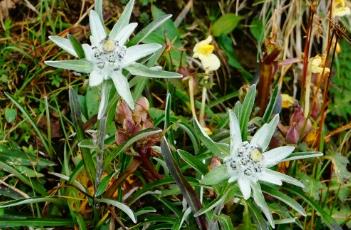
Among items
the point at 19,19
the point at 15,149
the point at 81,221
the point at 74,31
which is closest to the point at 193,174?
the point at 81,221

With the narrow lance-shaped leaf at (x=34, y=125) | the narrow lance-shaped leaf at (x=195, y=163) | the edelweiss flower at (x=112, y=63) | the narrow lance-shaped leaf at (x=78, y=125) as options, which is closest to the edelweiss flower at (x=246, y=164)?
the narrow lance-shaped leaf at (x=195, y=163)

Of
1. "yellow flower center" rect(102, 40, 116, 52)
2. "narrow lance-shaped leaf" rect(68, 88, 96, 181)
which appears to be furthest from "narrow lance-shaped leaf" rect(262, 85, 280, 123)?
"yellow flower center" rect(102, 40, 116, 52)

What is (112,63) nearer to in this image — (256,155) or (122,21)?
(122,21)

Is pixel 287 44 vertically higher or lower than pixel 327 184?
higher

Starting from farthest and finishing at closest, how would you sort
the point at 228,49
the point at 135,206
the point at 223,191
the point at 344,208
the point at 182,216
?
the point at 228,49
the point at 344,208
the point at 135,206
the point at 182,216
the point at 223,191

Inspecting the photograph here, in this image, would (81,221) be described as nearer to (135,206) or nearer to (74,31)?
(135,206)

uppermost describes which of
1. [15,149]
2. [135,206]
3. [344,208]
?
[15,149]

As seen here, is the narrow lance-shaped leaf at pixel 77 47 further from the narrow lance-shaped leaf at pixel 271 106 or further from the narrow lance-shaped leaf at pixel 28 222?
the narrow lance-shaped leaf at pixel 271 106
